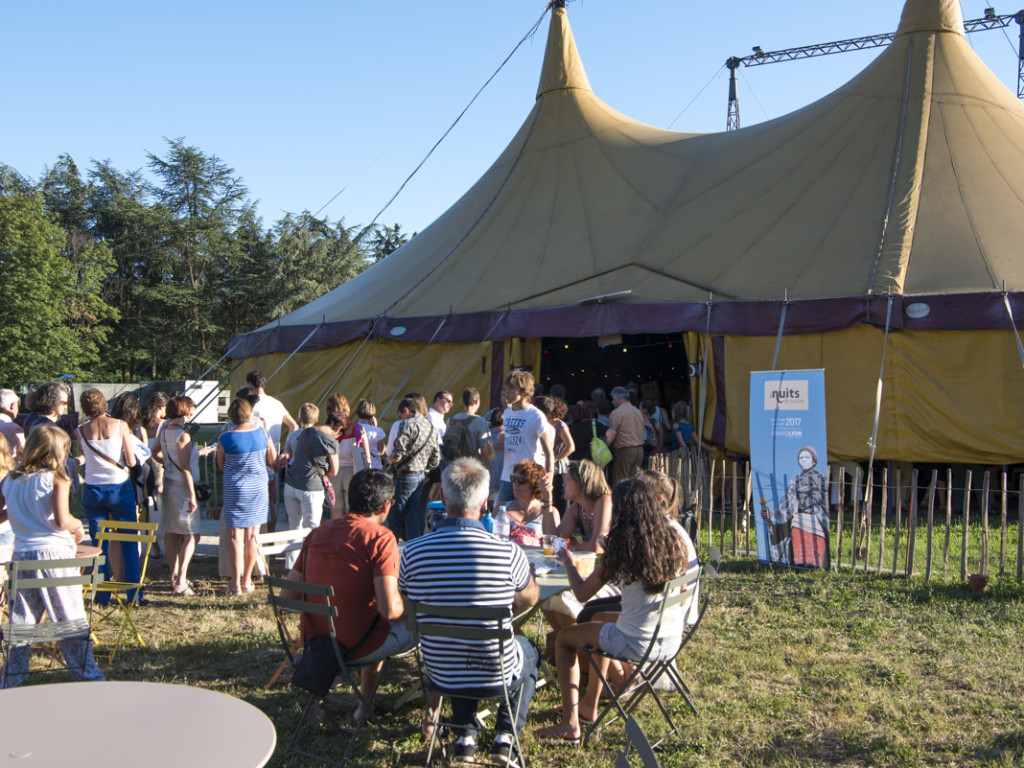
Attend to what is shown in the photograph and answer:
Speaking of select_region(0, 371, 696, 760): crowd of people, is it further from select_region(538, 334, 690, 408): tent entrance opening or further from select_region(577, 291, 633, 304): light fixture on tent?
select_region(538, 334, 690, 408): tent entrance opening

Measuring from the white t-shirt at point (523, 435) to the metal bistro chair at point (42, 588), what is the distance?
123 inches

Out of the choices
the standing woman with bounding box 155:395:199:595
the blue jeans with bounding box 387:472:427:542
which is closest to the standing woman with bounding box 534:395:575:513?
the blue jeans with bounding box 387:472:427:542

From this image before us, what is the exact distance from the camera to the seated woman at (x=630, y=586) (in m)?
3.40

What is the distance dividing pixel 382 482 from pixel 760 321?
600 centimetres

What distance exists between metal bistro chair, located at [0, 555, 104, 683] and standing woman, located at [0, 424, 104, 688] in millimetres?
57

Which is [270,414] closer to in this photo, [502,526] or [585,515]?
[502,526]

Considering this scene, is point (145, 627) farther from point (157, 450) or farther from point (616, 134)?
point (616, 134)

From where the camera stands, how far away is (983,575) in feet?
18.1

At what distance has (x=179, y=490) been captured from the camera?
5.89m

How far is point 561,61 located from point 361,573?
1144cm

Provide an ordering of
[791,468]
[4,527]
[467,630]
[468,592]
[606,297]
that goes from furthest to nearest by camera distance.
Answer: [606,297] < [791,468] < [4,527] < [468,592] < [467,630]

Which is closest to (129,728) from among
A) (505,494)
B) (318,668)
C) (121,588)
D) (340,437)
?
(318,668)

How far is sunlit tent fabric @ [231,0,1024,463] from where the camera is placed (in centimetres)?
812

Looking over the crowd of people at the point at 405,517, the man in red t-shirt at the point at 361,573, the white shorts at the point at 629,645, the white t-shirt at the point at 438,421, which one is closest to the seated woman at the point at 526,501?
the crowd of people at the point at 405,517
